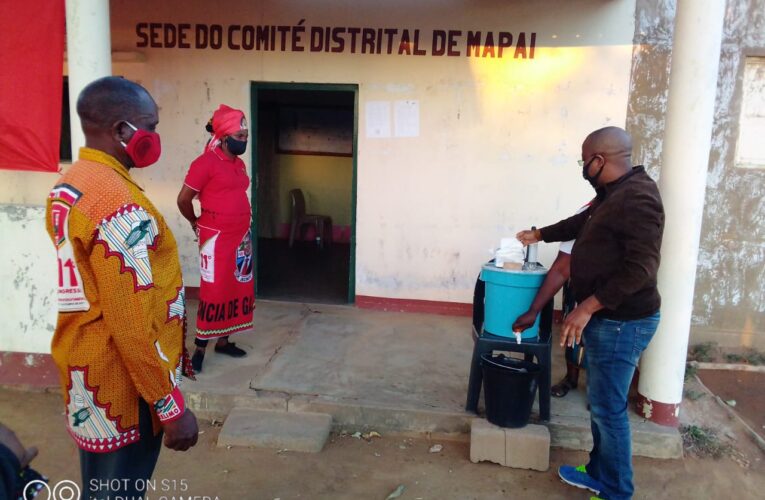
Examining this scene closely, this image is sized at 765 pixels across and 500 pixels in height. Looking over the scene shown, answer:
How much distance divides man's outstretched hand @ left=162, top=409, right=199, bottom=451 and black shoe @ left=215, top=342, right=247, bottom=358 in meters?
2.53

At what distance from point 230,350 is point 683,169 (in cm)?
333

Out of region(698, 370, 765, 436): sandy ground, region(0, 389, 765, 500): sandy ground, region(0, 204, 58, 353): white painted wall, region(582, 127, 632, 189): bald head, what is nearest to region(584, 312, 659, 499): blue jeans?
region(0, 389, 765, 500): sandy ground

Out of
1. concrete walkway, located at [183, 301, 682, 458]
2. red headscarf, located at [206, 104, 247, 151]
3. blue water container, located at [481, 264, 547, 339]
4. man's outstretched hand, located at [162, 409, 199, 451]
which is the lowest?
concrete walkway, located at [183, 301, 682, 458]

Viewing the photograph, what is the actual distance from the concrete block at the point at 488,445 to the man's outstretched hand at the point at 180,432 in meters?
1.97

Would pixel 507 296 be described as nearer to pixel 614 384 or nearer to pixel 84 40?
pixel 614 384

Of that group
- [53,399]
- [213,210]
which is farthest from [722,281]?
[53,399]

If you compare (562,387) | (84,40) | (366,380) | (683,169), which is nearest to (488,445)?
(562,387)

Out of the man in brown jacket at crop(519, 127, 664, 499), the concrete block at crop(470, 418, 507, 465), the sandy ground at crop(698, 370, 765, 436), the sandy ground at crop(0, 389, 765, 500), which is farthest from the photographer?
the sandy ground at crop(698, 370, 765, 436)

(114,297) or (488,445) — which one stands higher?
(114,297)

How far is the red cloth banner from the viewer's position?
354cm

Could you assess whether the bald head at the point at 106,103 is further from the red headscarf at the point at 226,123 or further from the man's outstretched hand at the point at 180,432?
the red headscarf at the point at 226,123

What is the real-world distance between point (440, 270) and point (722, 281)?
8.55 feet

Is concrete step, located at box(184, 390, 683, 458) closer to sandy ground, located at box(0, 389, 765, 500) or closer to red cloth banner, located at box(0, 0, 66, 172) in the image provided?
sandy ground, located at box(0, 389, 765, 500)

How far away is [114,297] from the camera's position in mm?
1546
